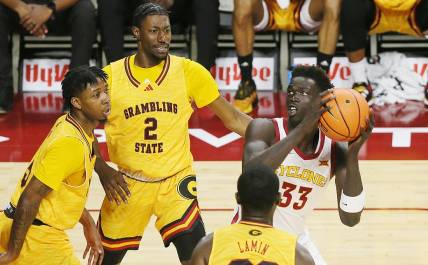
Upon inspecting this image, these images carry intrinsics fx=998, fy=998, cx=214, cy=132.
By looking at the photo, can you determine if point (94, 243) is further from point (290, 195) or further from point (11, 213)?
point (290, 195)

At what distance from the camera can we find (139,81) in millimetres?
5000

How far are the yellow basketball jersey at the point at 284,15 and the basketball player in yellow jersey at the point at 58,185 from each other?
4.46m

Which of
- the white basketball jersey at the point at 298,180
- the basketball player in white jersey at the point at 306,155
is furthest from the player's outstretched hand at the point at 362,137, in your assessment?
the white basketball jersey at the point at 298,180

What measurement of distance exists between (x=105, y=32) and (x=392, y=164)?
9.06ft

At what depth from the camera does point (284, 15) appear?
886 cm

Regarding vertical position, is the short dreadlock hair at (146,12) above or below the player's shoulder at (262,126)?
above

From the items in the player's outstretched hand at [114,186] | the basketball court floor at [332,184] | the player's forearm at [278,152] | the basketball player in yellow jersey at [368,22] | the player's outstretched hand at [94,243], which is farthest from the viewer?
the basketball player in yellow jersey at [368,22]

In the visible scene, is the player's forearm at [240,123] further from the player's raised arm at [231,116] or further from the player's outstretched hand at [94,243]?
the player's outstretched hand at [94,243]

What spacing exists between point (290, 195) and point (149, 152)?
0.75 m

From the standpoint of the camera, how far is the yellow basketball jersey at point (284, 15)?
8.80 metres

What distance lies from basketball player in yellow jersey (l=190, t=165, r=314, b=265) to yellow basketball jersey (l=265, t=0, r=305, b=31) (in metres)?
5.39

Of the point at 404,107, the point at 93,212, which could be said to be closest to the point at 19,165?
the point at 93,212

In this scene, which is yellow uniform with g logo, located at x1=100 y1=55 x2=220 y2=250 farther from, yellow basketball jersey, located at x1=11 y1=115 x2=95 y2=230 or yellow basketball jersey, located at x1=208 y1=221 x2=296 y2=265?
yellow basketball jersey, located at x1=208 y1=221 x2=296 y2=265

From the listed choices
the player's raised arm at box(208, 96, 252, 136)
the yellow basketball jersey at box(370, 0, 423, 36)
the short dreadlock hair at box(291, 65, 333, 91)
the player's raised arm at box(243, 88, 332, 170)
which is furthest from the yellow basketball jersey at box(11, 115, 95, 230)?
the yellow basketball jersey at box(370, 0, 423, 36)
